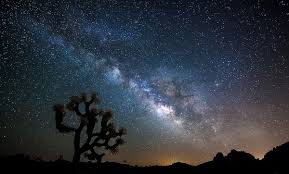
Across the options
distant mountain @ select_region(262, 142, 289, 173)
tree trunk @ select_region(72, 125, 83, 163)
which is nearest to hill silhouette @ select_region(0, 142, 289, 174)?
distant mountain @ select_region(262, 142, 289, 173)

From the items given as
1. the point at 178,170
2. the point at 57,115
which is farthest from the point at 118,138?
the point at 178,170

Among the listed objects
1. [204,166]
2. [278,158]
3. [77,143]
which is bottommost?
[204,166]

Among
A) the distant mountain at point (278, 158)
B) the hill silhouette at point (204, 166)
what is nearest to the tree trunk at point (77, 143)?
the hill silhouette at point (204, 166)

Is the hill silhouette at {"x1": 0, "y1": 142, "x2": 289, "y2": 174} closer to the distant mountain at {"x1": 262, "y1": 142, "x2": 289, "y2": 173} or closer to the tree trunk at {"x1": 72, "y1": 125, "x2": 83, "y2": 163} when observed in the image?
the distant mountain at {"x1": 262, "y1": 142, "x2": 289, "y2": 173}

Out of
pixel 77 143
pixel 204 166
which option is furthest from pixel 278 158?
pixel 77 143

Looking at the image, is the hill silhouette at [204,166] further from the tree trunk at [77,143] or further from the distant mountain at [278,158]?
the tree trunk at [77,143]

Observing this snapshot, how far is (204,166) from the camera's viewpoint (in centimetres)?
1138

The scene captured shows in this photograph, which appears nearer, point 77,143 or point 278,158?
point 278,158

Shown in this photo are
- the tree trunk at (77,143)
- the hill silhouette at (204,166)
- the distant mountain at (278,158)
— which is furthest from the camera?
the tree trunk at (77,143)

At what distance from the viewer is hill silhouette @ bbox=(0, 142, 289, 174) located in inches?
394

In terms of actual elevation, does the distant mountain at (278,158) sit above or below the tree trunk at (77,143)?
below

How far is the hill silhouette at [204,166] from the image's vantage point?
394 inches

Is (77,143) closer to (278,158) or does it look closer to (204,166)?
(204,166)

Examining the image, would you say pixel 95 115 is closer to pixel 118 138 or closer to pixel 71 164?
pixel 118 138
